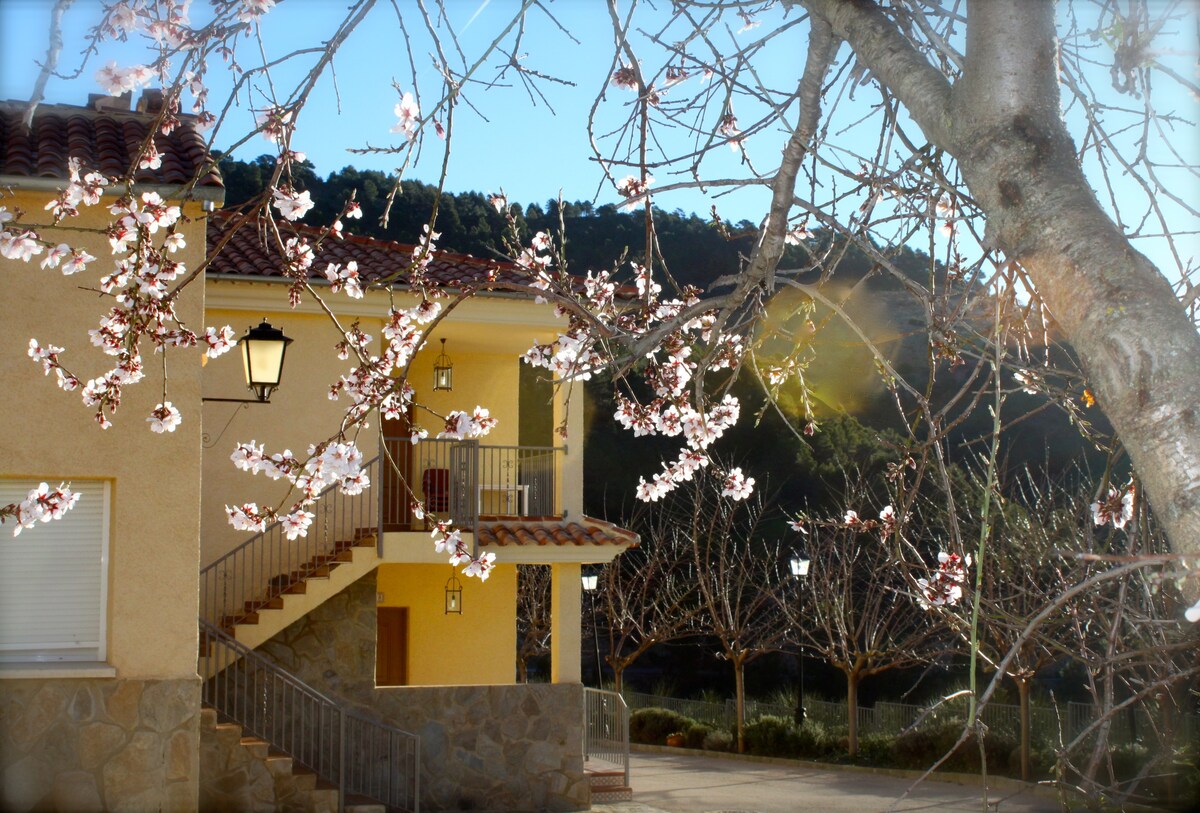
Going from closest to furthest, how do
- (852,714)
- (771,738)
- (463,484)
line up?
(463,484), (852,714), (771,738)

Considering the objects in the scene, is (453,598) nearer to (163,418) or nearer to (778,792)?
(778,792)

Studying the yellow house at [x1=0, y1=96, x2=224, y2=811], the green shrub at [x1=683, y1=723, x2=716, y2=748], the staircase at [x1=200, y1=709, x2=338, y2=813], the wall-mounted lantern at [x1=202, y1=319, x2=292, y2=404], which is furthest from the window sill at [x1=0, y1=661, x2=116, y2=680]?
the green shrub at [x1=683, y1=723, x2=716, y2=748]

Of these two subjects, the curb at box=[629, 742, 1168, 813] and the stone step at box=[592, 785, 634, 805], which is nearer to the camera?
the stone step at box=[592, 785, 634, 805]

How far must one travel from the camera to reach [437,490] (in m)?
14.8

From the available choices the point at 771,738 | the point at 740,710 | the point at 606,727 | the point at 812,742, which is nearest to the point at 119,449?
the point at 606,727

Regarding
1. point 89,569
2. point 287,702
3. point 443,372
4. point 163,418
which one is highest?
point 443,372

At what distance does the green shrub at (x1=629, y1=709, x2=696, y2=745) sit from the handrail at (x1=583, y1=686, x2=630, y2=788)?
21.2 feet

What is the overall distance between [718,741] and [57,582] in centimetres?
1628

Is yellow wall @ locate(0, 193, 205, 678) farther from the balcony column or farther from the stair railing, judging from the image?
the balcony column

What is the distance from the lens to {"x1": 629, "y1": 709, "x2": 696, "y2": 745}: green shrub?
2420 centimetres

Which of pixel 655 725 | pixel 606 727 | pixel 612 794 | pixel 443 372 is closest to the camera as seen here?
pixel 612 794

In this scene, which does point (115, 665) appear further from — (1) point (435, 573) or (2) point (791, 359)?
(1) point (435, 573)

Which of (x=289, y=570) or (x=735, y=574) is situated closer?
(x=289, y=570)

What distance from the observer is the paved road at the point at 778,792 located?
14711 millimetres
